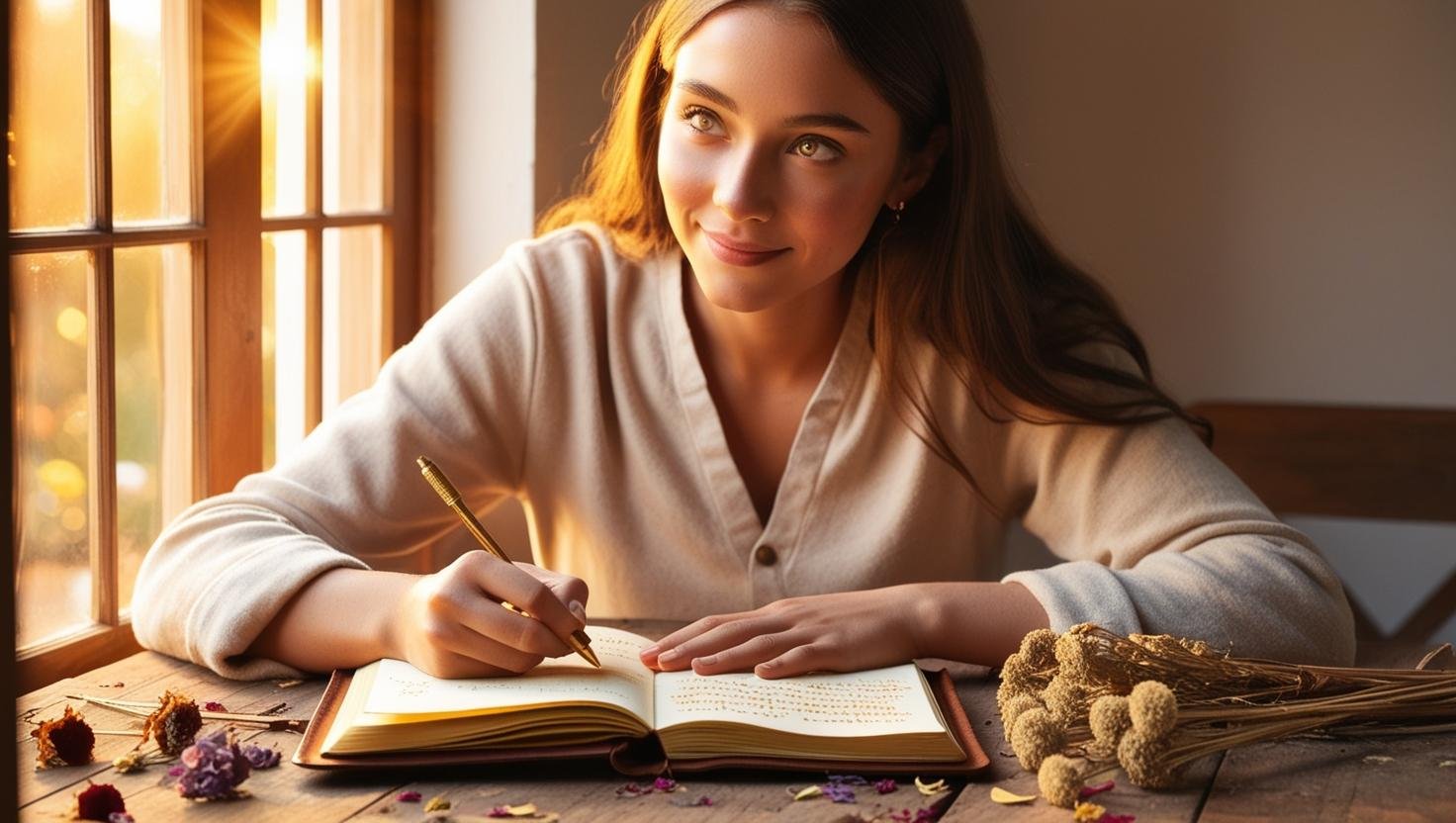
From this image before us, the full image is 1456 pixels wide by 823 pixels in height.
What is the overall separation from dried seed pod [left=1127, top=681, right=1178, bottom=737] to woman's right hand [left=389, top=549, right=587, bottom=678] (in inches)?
17.2

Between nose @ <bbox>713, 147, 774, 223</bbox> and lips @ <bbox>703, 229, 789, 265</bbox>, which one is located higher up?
nose @ <bbox>713, 147, 774, 223</bbox>

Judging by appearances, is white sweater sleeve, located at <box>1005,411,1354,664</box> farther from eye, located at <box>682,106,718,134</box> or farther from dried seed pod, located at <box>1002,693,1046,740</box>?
eye, located at <box>682,106,718,134</box>

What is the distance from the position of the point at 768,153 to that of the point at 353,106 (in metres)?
0.85

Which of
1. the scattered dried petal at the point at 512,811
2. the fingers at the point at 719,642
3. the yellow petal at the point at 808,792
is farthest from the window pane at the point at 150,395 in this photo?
the yellow petal at the point at 808,792

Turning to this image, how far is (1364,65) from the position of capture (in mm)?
3209

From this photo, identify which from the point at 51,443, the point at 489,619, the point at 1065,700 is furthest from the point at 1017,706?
the point at 51,443

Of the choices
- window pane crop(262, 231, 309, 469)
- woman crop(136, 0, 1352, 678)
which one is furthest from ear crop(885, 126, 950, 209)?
window pane crop(262, 231, 309, 469)

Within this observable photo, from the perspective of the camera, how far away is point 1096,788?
3.56 feet

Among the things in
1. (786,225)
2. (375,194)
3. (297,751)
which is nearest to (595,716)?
(297,751)

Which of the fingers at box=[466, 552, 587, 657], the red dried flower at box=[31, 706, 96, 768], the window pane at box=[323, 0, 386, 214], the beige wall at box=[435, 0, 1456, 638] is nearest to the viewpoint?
the red dried flower at box=[31, 706, 96, 768]

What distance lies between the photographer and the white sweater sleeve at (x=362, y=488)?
1.36 m

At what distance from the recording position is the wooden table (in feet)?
3.32

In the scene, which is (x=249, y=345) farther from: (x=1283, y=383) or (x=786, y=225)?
(x=1283, y=383)

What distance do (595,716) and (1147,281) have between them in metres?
2.55
